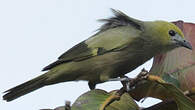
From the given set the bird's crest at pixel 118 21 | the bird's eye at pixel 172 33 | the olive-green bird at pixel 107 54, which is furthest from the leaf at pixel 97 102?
the bird's eye at pixel 172 33

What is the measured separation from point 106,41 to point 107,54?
14cm

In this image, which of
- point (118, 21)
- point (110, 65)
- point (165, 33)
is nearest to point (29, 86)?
point (110, 65)

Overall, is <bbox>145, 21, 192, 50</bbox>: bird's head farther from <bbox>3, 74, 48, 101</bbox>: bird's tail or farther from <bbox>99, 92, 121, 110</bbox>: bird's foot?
<bbox>99, 92, 121, 110</bbox>: bird's foot

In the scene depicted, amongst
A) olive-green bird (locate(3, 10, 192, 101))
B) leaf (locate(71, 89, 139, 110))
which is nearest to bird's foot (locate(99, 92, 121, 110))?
leaf (locate(71, 89, 139, 110))

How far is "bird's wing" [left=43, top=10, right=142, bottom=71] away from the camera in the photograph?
369 cm

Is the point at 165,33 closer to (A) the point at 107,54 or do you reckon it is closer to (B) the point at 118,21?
(B) the point at 118,21

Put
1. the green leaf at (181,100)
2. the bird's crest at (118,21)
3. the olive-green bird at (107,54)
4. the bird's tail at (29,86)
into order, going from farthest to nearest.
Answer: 1. the bird's crest at (118,21)
2. the olive-green bird at (107,54)
3. the bird's tail at (29,86)
4. the green leaf at (181,100)

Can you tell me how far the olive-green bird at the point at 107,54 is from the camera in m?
3.61

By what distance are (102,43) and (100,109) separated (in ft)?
5.62

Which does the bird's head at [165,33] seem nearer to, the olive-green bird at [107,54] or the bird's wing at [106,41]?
the olive-green bird at [107,54]

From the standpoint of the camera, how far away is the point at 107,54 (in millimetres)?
3684

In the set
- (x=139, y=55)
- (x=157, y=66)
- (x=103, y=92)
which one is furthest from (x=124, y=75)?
(x=103, y=92)

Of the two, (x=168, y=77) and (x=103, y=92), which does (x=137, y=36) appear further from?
(x=103, y=92)

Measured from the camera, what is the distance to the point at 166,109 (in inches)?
82.4
